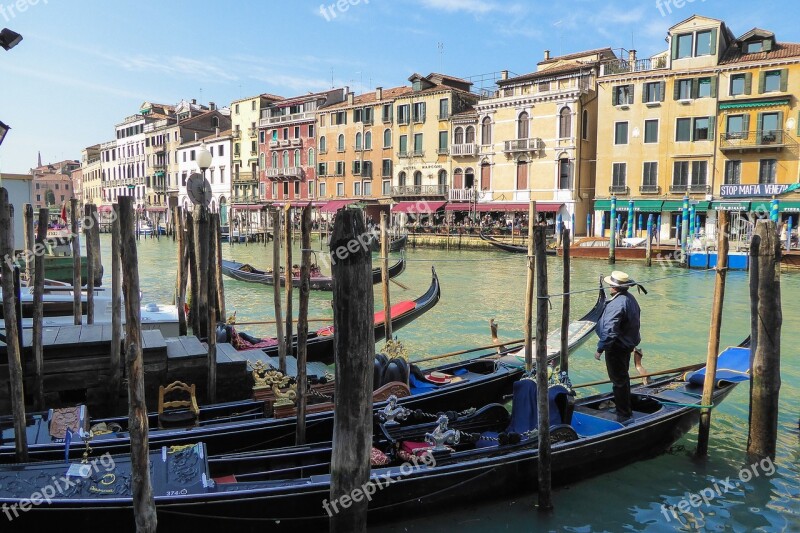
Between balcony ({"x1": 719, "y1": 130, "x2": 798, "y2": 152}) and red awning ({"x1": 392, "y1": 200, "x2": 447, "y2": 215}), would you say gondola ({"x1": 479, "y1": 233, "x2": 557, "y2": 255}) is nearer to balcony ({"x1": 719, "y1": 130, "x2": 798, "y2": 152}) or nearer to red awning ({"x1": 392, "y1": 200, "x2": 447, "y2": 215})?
red awning ({"x1": 392, "y1": 200, "x2": 447, "y2": 215})

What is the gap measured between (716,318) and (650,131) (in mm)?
20235

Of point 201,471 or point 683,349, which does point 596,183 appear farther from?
point 201,471

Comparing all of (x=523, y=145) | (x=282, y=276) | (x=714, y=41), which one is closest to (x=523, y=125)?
(x=523, y=145)

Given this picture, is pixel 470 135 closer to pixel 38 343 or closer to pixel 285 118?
pixel 285 118

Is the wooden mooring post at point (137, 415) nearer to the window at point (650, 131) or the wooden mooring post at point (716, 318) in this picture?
the wooden mooring post at point (716, 318)

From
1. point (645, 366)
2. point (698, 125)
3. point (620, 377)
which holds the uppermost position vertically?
point (698, 125)

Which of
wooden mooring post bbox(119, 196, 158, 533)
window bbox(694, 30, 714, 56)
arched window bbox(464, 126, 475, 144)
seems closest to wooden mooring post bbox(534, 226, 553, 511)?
wooden mooring post bbox(119, 196, 158, 533)

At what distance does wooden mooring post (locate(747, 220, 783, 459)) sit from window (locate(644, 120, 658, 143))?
1983 cm

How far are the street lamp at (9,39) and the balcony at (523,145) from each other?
22898 mm

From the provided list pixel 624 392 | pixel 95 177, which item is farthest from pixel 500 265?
pixel 95 177

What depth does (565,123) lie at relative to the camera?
24.5m

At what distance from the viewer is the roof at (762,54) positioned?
1994cm

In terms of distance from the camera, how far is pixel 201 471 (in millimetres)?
3375

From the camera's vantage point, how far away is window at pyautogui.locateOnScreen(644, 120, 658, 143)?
2255cm
